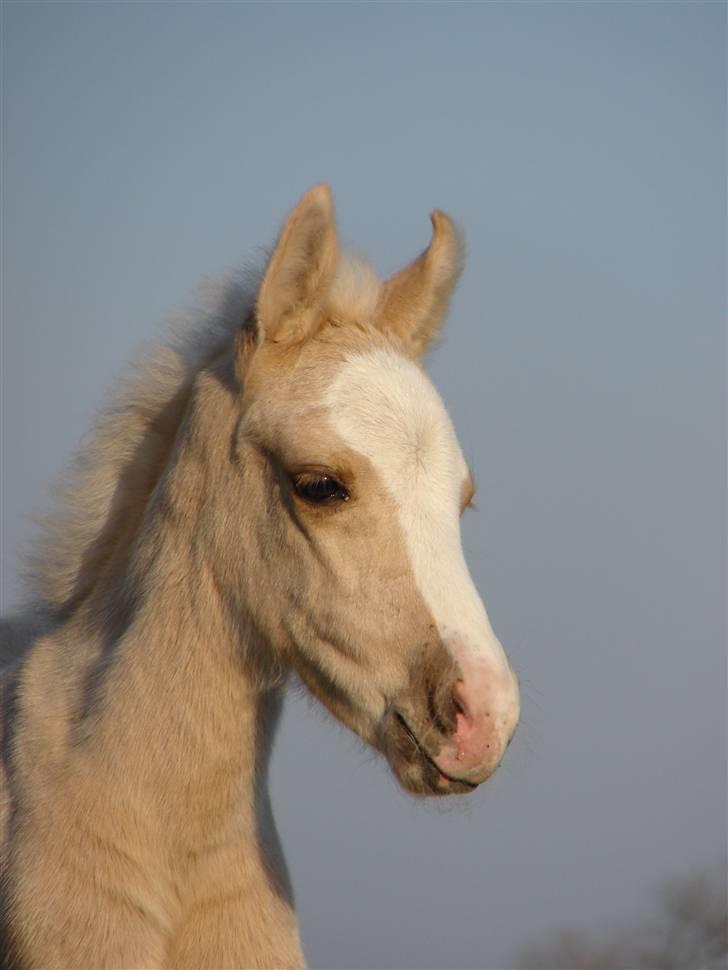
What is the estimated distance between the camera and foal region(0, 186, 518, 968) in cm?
390

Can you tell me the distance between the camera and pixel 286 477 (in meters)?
4.15

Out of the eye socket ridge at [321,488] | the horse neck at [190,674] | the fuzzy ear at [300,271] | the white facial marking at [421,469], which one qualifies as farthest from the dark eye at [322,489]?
the fuzzy ear at [300,271]

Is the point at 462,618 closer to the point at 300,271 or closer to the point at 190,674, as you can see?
the point at 190,674

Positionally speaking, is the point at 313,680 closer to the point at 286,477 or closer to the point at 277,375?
the point at 286,477

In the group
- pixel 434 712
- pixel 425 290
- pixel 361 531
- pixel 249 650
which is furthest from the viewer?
pixel 425 290

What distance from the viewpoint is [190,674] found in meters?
4.22

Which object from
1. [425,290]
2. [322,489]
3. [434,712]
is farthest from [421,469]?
[425,290]

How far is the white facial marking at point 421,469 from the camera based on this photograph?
385cm

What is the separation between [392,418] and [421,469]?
182 mm

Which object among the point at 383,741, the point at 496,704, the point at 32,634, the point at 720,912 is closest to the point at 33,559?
the point at 32,634

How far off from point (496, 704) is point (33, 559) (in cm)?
203

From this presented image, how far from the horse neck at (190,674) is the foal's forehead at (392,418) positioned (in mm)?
401

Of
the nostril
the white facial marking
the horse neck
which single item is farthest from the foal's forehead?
the nostril

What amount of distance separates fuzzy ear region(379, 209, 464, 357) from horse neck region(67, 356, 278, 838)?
0.77 metres
